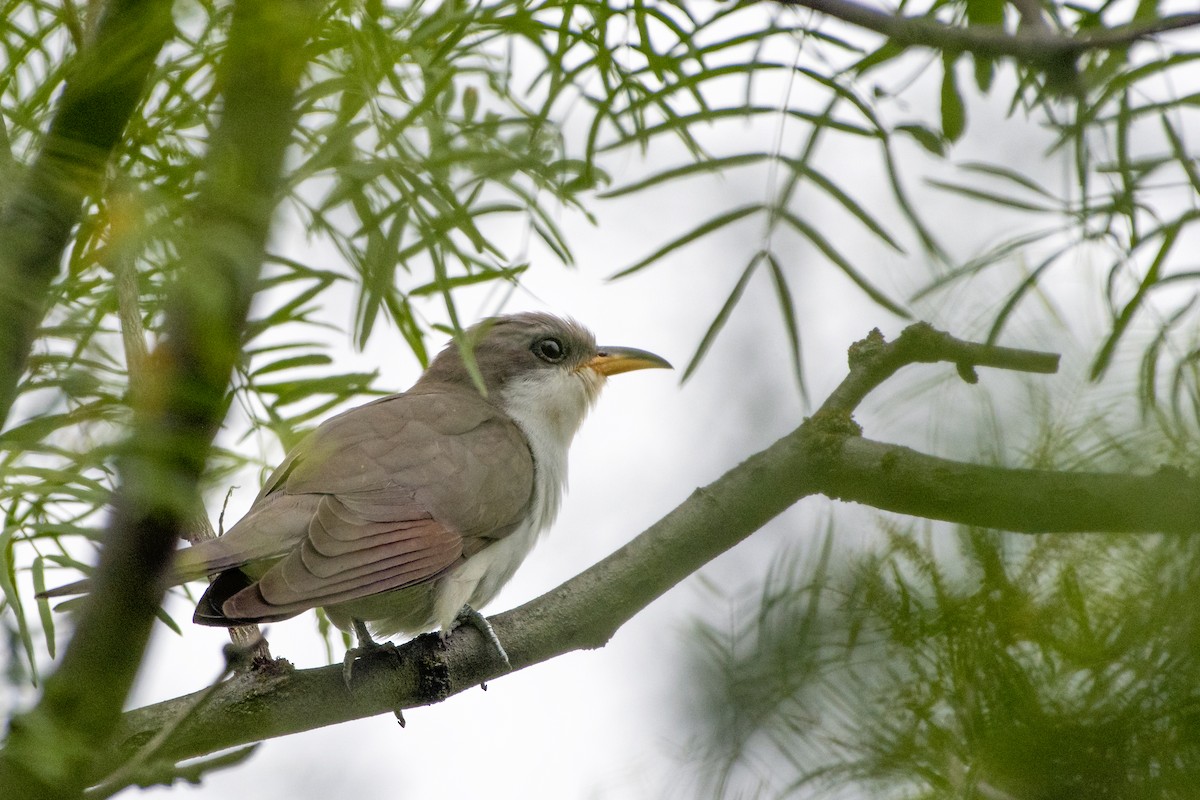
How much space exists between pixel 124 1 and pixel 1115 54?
1461mm

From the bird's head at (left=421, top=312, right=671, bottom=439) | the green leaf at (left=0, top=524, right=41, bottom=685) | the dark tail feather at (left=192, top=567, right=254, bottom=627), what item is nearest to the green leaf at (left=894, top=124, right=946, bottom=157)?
the green leaf at (left=0, top=524, right=41, bottom=685)

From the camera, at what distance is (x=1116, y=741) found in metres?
1.20

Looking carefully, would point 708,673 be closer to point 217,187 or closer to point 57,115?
point 217,187

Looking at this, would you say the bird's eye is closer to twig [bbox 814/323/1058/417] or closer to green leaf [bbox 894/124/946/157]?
twig [bbox 814/323/1058/417]

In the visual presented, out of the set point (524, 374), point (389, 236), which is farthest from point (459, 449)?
point (389, 236)

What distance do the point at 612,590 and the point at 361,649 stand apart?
2.93 feet

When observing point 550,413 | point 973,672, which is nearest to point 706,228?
point 973,672

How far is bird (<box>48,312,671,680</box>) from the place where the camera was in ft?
11.4

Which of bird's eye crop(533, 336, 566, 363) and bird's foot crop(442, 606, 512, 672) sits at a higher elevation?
bird's eye crop(533, 336, 566, 363)

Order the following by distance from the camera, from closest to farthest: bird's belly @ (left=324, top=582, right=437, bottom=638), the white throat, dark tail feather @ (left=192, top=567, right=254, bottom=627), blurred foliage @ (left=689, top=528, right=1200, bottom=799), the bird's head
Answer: blurred foliage @ (left=689, top=528, right=1200, bottom=799) < dark tail feather @ (left=192, top=567, right=254, bottom=627) < bird's belly @ (left=324, top=582, right=437, bottom=638) < the white throat < the bird's head

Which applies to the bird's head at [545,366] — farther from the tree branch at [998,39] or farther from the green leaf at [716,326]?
the tree branch at [998,39]

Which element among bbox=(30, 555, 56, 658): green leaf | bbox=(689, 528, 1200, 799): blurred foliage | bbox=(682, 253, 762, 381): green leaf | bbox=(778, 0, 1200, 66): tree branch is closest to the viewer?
bbox=(689, 528, 1200, 799): blurred foliage

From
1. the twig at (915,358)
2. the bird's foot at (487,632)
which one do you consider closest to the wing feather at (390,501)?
the bird's foot at (487,632)

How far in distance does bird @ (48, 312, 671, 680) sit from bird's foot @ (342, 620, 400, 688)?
13mm
